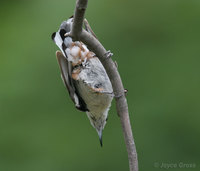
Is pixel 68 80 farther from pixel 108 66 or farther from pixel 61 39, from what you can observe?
pixel 108 66

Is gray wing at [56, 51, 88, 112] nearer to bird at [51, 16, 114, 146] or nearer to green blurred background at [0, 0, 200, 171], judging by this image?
bird at [51, 16, 114, 146]

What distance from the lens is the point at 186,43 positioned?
160 inches

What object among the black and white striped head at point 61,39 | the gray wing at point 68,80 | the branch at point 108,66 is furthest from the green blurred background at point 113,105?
the branch at point 108,66

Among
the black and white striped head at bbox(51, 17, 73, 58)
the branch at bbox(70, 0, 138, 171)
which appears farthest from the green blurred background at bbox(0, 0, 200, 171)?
the branch at bbox(70, 0, 138, 171)

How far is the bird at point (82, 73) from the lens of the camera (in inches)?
125

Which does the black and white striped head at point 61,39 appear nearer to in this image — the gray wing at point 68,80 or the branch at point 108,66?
the gray wing at point 68,80

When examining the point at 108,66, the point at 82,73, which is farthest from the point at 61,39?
the point at 108,66

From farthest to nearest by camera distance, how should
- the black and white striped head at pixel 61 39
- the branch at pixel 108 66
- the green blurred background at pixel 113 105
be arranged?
the green blurred background at pixel 113 105 < the black and white striped head at pixel 61 39 < the branch at pixel 108 66

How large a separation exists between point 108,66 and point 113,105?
220cm

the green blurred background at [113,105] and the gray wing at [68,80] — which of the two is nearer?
the gray wing at [68,80]

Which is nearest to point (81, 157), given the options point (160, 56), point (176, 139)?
point (176, 139)

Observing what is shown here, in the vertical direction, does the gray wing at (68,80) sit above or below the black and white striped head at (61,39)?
below

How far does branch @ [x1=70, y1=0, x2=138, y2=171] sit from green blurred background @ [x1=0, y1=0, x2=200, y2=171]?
1.88 metres

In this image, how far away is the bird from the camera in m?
3.17
